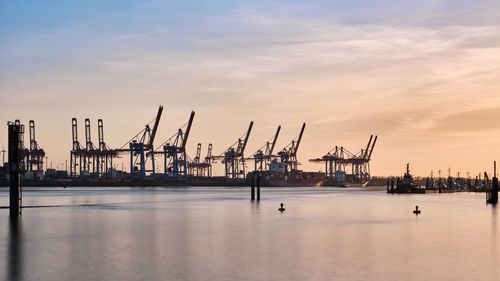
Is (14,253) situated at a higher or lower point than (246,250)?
higher

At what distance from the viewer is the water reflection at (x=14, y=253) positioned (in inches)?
882

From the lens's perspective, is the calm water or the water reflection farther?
the calm water

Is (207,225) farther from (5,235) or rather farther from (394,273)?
(394,273)

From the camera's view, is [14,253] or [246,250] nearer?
[14,253]

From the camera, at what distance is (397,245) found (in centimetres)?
3206

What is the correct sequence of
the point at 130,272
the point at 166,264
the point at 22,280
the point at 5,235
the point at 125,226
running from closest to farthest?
the point at 22,280 < the point at 130,272 < the point at 166,264 < the point at 5,235 < the point at 125,226

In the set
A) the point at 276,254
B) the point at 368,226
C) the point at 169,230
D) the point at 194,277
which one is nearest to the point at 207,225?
the point at 169,230

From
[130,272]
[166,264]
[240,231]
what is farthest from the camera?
[240,231]

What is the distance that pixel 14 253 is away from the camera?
2809 cm

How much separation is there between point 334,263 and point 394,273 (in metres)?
2.86

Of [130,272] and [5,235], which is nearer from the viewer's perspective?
[130,272]

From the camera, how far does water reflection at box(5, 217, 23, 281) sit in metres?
22.4

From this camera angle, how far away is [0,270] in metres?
23.2

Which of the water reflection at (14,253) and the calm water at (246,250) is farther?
the calm water at (246,250)
